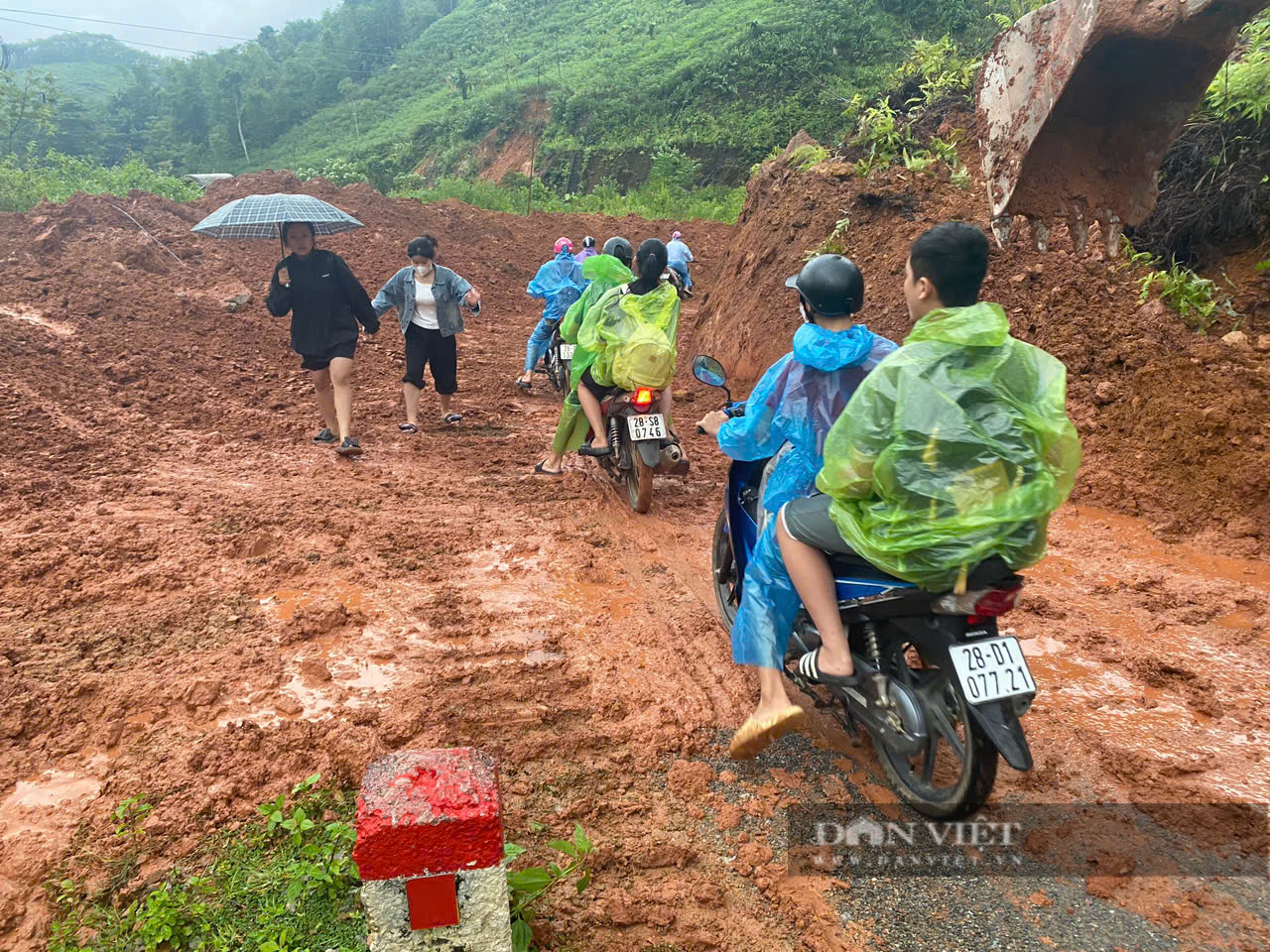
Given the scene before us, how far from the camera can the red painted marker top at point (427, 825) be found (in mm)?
1747

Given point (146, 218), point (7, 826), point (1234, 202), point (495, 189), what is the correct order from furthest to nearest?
point (495, 189) < point (146, 218) < point (1234, 202) < point (7, 826)

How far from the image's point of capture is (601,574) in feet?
15.6

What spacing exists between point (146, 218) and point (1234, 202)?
14647 millimetres

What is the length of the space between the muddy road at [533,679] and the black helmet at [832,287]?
5.40 ft

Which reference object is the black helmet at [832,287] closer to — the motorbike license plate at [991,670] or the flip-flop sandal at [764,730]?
the motorbike license plate at [991,670]

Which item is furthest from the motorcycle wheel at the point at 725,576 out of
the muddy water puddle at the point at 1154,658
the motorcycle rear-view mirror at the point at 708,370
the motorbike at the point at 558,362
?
the motorbike at the point at 558,362

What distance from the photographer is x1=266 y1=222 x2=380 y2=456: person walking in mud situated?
21.5ft

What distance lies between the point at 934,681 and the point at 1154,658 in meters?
1.71

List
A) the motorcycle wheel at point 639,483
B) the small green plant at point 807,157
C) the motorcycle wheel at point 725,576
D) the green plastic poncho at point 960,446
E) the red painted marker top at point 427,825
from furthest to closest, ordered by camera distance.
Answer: the small green plant at point 807,157
the motorcycle wheel at point 639,483
the motorcycle wheel at point 725,576
the green plastic poncho at point 960,446
the red painted marker top at point 427,825

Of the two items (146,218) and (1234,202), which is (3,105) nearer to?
(146,218)

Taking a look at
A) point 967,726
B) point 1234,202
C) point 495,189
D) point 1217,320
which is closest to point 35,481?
point 967,726

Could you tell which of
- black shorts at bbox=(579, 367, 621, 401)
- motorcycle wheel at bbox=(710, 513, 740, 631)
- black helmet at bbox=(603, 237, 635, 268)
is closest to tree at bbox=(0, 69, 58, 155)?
black helmet at bbox=(603, 237, 635, 268)

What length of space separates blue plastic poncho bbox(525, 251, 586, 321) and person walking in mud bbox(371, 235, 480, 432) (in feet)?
5.71

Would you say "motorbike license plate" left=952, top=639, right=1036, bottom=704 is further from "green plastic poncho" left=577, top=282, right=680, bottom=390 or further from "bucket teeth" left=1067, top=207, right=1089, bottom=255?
"bucket teeth" left=1067, top=207, right=1089, bottom=255
